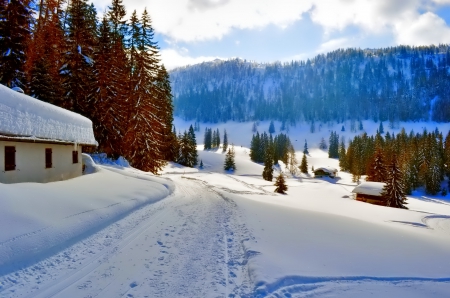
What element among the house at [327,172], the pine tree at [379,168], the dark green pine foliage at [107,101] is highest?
the dark green pine foliage at [107,101]

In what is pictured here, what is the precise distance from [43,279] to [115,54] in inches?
1125

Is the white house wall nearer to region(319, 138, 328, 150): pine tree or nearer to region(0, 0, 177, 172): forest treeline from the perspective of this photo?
region(0, 0, 177, 172): forest treeline

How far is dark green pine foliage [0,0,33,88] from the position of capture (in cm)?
2183

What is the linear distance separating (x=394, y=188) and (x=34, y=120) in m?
40.2

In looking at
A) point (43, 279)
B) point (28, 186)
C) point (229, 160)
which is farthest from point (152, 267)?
point (229, 160)

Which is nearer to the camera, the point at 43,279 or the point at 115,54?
the point at 43,279

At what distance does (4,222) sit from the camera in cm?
735

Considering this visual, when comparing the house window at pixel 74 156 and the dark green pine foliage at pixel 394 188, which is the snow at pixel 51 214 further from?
the dark green pine foliage at pixel 394 188

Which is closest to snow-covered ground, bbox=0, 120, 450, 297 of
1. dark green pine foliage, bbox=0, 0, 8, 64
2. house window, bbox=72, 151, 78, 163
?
house window, bbox=72, 151, 78, 163

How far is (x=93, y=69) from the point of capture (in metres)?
27.5

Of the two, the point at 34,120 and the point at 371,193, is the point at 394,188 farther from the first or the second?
the point at 34,120

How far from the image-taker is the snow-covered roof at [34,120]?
11.8 m

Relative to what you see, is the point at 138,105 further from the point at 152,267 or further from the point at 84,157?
the point at 152,267

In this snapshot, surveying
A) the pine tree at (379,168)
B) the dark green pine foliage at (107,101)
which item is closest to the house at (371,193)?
the pine tree at (379,168)
